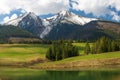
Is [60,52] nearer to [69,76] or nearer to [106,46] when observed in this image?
→ [106,46]

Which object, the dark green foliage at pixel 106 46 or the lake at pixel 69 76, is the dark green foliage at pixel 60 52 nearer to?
the dark green foliage at pixel 106 46

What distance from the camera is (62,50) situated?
7343 inches

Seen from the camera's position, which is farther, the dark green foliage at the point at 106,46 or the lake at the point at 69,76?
the dark green foliage at the point at 106,46

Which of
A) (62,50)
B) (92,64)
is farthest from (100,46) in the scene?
(92,64)

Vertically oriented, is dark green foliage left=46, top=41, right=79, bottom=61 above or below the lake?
above

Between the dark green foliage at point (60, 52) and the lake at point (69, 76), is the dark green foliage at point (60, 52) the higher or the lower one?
the higher one

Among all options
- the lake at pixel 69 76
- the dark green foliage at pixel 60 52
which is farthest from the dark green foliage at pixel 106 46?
the lake at pixel 69 76

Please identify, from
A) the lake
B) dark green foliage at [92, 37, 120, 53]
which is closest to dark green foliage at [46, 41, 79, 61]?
dark green foliage at [92, 37, 120, 53]

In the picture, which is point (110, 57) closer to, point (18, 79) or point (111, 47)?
point (111, 47)

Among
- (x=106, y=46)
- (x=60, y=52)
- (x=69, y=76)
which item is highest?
(x=106, y=46)

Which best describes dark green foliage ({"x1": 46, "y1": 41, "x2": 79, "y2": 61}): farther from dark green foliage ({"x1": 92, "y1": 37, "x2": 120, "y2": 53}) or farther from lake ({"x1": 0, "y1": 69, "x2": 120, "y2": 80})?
lake ({"x1": 0, "y1": 69, "x2": 120, "y2": 80})

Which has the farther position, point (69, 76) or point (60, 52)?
point (60, 52)

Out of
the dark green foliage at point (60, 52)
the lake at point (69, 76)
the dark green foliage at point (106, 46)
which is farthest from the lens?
the dark green foliage at point (106, 46)

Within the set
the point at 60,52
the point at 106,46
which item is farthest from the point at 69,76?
the point at 106,46
